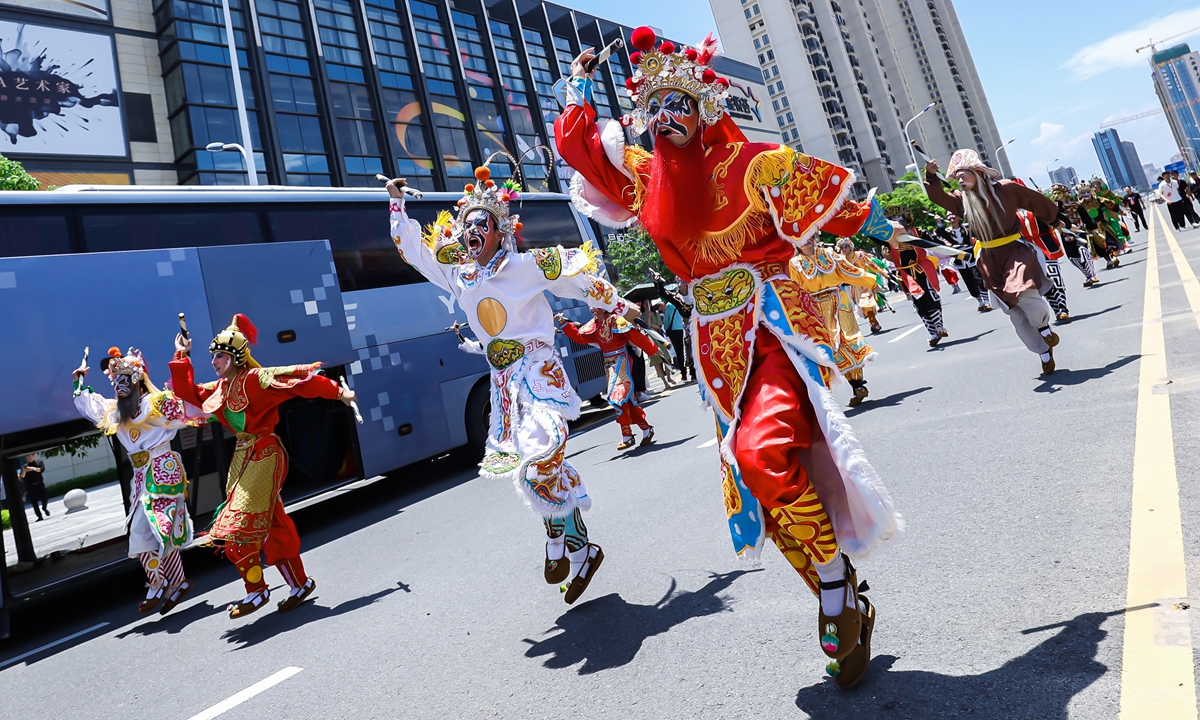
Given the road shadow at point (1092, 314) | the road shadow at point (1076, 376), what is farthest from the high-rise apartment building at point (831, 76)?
the road shadow at point (1076, 376)

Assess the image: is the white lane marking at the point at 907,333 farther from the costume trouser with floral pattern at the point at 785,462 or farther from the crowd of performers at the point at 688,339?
the costume trouser with floral pattern at the point at 785,462

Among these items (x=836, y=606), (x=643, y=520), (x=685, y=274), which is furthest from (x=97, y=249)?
(x=836, y=606)

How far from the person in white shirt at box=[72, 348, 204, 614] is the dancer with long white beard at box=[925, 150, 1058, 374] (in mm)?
6596

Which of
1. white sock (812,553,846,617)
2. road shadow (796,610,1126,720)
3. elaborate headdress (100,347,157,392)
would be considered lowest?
road shadow (796,610,1126,720)

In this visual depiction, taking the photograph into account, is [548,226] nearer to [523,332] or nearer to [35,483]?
[35,483]

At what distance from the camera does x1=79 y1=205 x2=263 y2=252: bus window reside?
758 cm

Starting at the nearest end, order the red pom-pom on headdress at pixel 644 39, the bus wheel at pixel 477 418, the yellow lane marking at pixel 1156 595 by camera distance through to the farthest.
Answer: the yellow lane marking at pixel 1156 595
the red pom-pom on headdress at pixel 644 39
the bus wheel at pixel 477 418

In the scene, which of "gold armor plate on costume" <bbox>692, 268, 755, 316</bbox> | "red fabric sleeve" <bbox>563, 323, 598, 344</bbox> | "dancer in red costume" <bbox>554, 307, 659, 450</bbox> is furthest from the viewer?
"dancer in red costume" <bbox>554, 307, 659, 450</bbox>

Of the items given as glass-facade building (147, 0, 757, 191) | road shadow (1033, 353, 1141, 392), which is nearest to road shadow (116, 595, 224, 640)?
road shadow (1033, 353, 1141, 392)

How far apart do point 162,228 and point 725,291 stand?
24.1 ft

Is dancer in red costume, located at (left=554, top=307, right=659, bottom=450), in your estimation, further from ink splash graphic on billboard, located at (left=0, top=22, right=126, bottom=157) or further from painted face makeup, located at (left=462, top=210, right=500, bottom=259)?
ink splash graphic on billboard, located at (left=0, top=22, right=126, bottom=157)

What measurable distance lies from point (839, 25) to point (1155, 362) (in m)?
99.1

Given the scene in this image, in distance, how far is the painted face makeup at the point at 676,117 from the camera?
3.02 meters

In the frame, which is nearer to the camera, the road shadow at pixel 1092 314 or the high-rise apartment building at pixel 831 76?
the road shadow at pixel 1092 314
